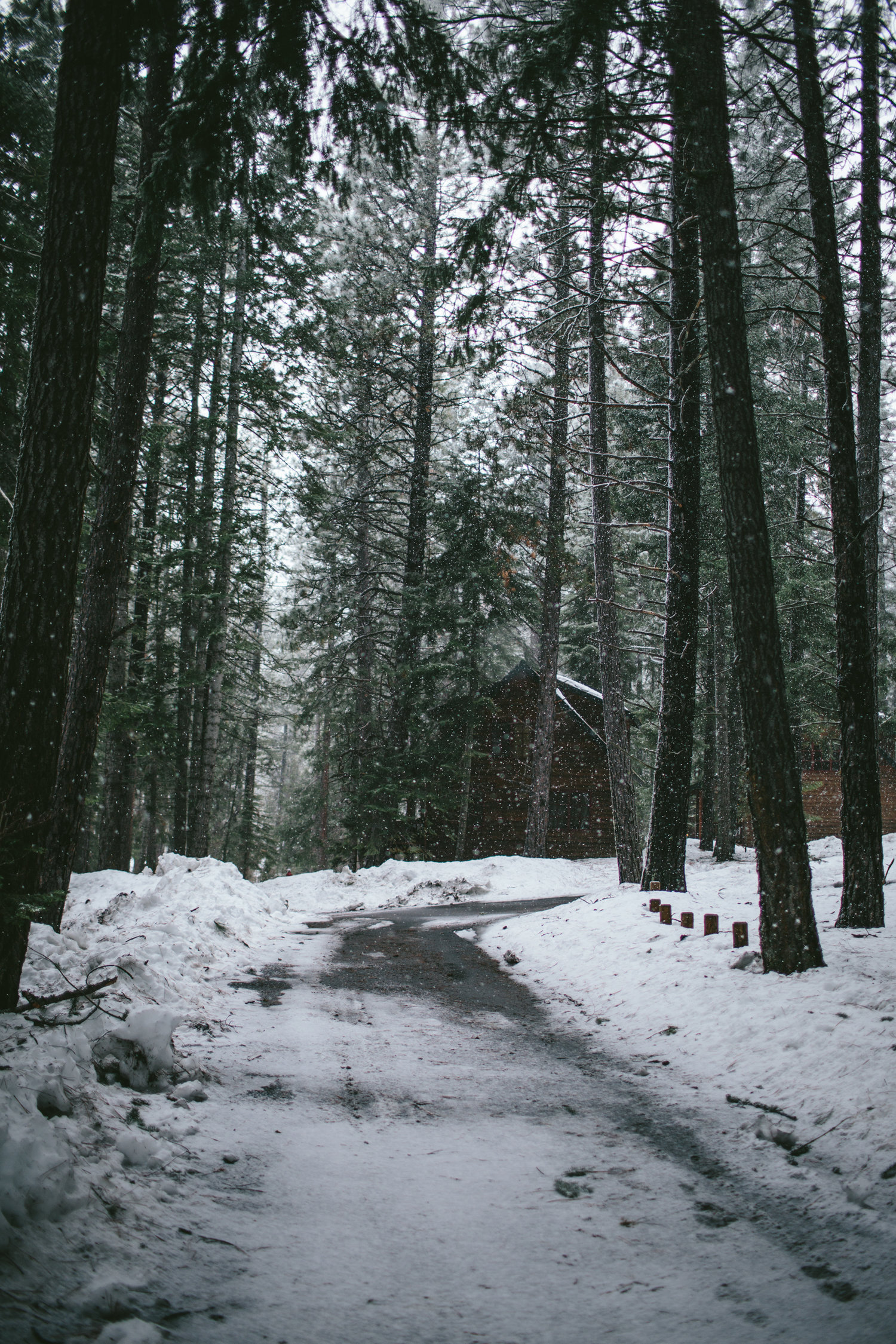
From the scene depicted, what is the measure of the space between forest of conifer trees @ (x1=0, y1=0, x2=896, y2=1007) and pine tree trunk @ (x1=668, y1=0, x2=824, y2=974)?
0.10 feet

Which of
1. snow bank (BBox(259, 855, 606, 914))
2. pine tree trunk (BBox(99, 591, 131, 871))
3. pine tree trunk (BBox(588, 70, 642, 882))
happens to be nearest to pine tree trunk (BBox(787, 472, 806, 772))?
snow bank (BBox(259, 855, 606, 914))

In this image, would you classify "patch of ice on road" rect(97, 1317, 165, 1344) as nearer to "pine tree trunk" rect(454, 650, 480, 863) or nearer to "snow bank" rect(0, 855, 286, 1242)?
"snow bank" rect(0, 855, 286, 1242)

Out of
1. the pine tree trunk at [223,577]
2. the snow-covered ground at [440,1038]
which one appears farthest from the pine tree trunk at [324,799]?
the snow-covered ground at [440,1038]

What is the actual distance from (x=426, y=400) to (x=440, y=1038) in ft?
59.9

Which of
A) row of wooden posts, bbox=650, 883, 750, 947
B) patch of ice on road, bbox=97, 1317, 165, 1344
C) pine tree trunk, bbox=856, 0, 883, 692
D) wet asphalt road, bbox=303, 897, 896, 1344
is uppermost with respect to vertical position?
pine tree trunk, bbox=856, 0, 883, 692

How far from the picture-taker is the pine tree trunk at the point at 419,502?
61.0ft

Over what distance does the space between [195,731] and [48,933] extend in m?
13.6

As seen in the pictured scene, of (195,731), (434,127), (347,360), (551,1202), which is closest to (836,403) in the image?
(434,127)

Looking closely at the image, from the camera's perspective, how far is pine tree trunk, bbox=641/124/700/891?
941cm

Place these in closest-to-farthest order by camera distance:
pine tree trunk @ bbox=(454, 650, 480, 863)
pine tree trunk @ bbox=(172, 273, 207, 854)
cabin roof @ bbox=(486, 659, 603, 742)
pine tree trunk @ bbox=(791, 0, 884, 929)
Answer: pine tree trunk @ bbox=(791, 0, 884, 929) → pine tree trunk @ bbox=(172, 273, 207, 854) → pine tree trunk @ bbox=(454, 650, 480, 863) → cabin roof @ bbox=(486, 659, 603, 742)

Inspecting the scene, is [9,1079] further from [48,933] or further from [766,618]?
[766,618]

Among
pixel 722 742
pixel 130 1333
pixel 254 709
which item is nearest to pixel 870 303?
pixel 130 1333

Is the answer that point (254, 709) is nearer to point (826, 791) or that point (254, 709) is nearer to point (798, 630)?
point (798, 630)

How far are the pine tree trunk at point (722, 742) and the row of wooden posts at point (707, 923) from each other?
13601 mm
